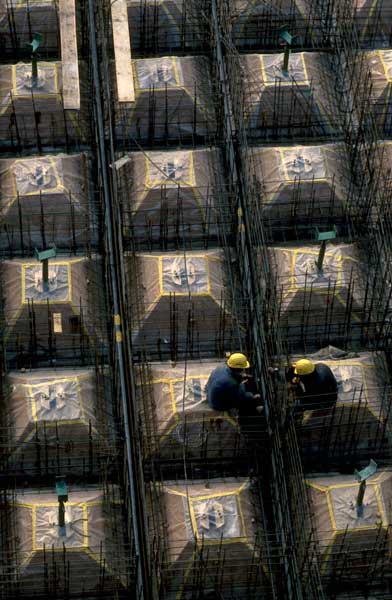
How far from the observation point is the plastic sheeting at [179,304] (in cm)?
3794

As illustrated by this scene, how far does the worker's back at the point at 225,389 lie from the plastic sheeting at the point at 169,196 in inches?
169

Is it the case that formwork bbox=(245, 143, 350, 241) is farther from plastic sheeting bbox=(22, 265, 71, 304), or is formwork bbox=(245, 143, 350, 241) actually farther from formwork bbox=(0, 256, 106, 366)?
plastic sheeting bbox=(22, 265, 71, 304)

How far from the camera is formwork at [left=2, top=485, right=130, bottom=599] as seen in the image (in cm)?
3472

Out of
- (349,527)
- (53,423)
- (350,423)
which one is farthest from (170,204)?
(349,527)

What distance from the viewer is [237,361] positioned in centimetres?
3644

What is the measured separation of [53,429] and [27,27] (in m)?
10.7

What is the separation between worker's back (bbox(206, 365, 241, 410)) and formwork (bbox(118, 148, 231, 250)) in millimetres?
4113

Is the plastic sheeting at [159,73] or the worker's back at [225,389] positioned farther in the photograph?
the plastic sheeting at [159,73]

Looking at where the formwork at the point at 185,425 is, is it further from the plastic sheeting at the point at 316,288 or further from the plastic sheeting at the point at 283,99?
the plastic sheeting at the point at 283,99

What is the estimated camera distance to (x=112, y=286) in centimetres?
3819

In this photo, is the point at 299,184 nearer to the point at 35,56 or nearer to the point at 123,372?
the point at 123,372

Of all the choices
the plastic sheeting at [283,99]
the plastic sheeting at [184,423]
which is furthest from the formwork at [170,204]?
the plastic sheeting at [184,423]

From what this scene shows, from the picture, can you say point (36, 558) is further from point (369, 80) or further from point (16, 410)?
point (369, 80)

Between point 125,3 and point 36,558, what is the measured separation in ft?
43.1
